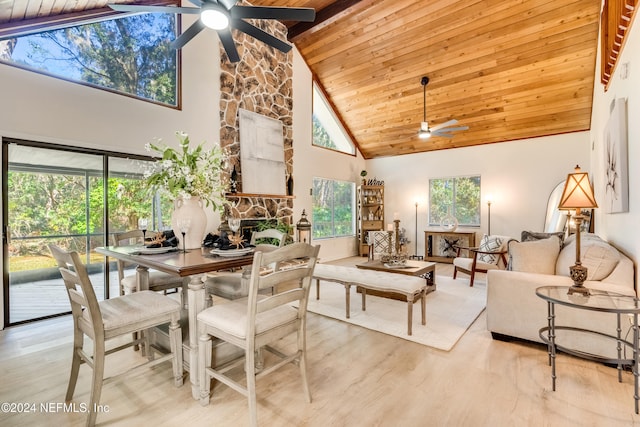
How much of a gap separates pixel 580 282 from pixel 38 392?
387cm

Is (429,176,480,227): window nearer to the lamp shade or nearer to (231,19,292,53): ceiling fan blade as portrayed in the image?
the lamp shade

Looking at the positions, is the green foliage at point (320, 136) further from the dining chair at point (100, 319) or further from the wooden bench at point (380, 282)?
the dining chair at point (100, 319)

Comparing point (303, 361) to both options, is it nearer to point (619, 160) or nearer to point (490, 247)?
point (619, 160)

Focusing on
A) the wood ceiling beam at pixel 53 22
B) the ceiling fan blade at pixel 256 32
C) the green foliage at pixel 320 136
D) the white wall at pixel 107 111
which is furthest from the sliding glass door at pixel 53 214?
the green foliage at pixel 320 136

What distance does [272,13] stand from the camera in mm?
2426

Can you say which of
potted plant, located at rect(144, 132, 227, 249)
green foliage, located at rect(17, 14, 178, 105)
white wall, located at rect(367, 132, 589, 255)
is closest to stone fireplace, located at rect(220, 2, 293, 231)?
green foliage, located at rect(17, 14, 178, 105)

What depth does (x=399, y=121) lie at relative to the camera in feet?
22.4

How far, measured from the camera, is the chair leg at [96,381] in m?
1.63

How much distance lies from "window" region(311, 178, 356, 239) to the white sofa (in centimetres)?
446

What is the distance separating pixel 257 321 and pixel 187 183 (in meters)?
1.18

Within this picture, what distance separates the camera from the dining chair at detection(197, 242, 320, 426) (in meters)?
1.60

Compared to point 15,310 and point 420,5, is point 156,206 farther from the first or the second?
point 420,5

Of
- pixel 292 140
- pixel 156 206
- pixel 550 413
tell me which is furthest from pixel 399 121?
pixel 550 413

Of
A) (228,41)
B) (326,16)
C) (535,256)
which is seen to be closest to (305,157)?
(326,16)
